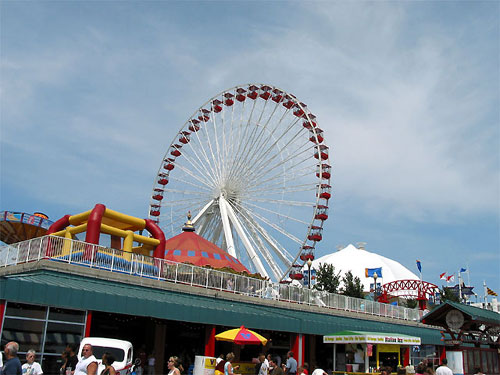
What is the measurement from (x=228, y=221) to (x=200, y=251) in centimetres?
680

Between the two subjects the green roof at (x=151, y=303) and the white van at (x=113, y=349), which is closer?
the white van at (x=113, y=349)

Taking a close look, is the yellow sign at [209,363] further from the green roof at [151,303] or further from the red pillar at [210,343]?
the red pillar at [210,343]

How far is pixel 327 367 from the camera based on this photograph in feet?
98.1

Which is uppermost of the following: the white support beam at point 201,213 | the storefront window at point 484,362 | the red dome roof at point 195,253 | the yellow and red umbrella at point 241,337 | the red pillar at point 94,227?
the white support beam at point 201,213

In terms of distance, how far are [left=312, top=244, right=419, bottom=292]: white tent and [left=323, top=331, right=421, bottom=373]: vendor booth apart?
69166 mm

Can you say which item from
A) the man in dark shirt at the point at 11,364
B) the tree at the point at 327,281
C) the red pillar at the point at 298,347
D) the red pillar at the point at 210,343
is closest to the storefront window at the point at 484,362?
the red pillar at the point at 298,347

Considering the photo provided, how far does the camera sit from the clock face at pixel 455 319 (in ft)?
78.3

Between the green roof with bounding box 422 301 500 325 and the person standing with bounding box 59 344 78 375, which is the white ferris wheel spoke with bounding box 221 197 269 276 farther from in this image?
the person standing with bounding box 59 344 78 375

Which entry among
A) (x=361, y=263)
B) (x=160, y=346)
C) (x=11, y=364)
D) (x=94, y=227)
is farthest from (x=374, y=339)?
(x=361, y=263)

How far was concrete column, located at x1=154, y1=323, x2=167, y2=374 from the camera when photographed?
24.0 m

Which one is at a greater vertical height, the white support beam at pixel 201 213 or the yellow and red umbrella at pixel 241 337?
the white support beam at pixel 201 213

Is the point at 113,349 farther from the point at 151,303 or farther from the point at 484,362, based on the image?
the point at 484,362

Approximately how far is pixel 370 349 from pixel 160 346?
9578 millimetres

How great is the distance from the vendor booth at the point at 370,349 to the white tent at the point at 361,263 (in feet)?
227
